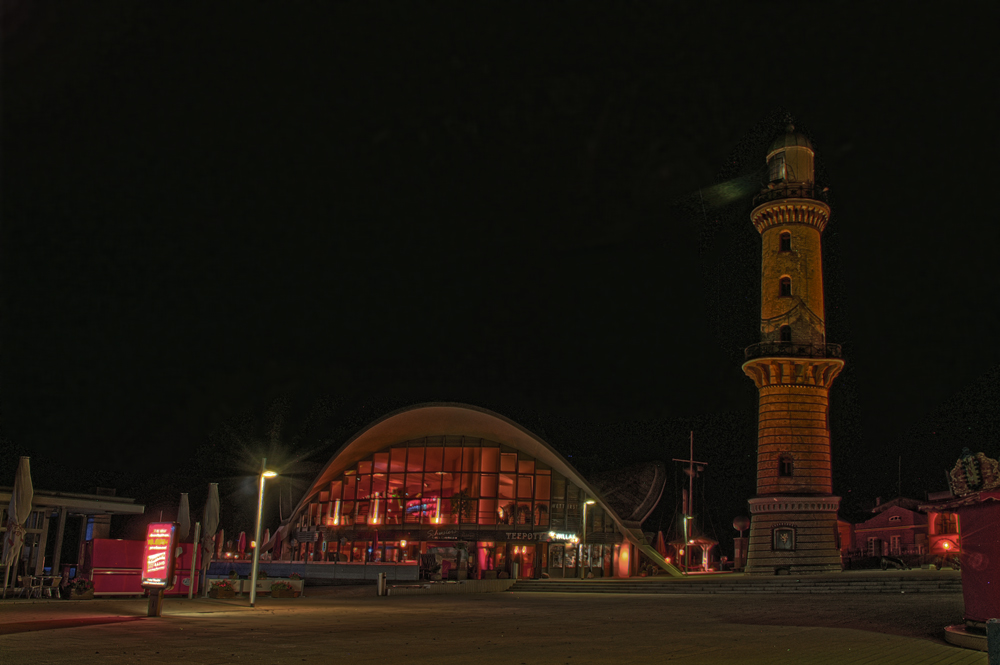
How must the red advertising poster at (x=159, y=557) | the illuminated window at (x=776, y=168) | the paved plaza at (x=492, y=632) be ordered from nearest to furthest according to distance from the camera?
the paved plaza at (x=492, y=632) < the red advertising poster at (x=159, y=557) < the illuminated window at (x=776, y=168)

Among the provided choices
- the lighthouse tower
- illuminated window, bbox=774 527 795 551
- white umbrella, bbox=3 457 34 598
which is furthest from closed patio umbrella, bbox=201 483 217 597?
illuminated window, bbox=774 527 795 551

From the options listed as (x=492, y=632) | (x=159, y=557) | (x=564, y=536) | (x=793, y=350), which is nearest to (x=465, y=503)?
(x=564, y=536)

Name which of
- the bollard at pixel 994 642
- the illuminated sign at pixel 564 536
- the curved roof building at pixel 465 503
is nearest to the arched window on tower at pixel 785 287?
the curved roof building at pixel 465 503

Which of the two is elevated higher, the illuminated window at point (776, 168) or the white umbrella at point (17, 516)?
the illuminated window at point (776, 168)

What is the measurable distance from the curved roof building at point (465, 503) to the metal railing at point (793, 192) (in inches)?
651

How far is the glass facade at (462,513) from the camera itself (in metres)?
41.3

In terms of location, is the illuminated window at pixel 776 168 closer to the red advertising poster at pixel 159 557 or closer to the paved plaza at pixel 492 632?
the paved plaza at pixel 492 632

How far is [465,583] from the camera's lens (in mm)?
30938

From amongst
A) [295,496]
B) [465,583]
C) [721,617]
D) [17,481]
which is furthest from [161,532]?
[295,496]

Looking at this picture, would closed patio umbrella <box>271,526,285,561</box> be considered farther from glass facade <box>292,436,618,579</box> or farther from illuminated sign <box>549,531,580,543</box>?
illuminated sign <box>549,531,580,543</box>

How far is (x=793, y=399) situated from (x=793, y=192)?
34.1 ft

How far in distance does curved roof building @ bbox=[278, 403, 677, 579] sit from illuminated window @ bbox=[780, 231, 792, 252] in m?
14.9

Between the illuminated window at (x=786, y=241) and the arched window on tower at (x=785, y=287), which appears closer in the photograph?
the arched window on tower at (x=785, y=287)

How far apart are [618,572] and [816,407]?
12.5 m
